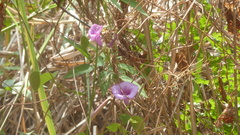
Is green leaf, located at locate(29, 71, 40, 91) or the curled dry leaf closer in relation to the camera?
green leaf, located at locate(29, 71, 40, 91)

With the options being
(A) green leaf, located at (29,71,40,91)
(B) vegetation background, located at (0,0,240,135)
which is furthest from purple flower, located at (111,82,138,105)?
(A) green leaf, located at (29,71,40,91)

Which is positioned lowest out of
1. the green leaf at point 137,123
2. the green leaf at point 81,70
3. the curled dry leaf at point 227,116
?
the curled dry leaf at point 227,116

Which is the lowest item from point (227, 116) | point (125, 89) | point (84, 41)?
point (227, 116)

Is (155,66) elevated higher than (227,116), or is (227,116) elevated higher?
(155,66)

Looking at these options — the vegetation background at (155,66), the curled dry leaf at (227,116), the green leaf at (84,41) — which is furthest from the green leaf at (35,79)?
the curled dry leaf at (227,116)

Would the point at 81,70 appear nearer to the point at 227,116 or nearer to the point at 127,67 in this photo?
the point at 127,67

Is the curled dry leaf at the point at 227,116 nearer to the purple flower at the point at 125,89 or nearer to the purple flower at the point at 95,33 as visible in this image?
the purple flower at the point at 125,89

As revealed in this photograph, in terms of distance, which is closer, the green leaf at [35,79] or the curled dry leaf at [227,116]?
the green leaf at [35,79]

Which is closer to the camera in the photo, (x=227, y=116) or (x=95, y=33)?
(x=95, y=33)

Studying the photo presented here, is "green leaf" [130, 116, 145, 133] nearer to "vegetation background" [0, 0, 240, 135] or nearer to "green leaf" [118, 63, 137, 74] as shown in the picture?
"vegetation background" [0, 0, 240, 135]

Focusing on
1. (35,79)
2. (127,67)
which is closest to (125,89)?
(127,67)

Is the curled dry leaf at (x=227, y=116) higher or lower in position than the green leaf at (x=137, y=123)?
lower
